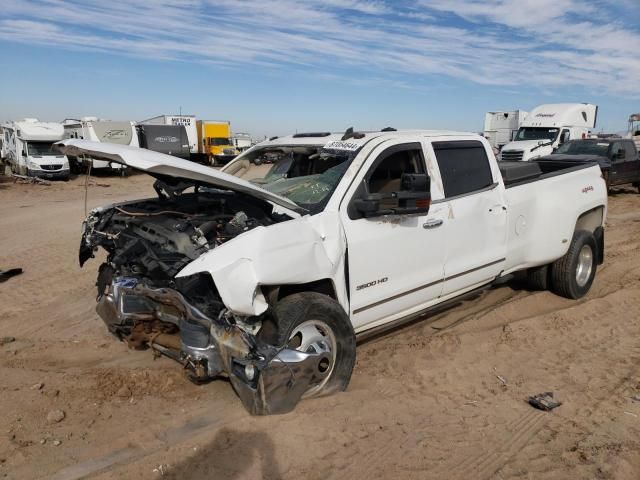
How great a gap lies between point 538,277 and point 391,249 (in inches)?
120

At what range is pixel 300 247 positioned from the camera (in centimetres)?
357

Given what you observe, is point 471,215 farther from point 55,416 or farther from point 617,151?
point 617,151

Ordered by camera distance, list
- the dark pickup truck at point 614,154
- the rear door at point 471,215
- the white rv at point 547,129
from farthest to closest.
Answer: the white rv at point 547,129 < the dark pickup truck at point 614,154 < the rear door at point 471,215

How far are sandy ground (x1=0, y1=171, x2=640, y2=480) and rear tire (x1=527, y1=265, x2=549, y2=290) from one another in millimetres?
299

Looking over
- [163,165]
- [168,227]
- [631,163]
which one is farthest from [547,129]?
[163,165]

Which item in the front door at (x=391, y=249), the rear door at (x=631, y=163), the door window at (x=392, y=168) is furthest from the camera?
the rear door at (x=631, y=163)

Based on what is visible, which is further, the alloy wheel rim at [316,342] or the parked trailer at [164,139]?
the parked trailer at [164,139]

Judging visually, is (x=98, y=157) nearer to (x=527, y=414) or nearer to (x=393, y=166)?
(x=393, y=166)

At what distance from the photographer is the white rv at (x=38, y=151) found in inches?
Answer: 988

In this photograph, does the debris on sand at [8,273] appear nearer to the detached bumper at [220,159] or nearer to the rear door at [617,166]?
the rear door at [617,166]

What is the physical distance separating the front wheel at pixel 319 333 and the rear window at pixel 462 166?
172 cm

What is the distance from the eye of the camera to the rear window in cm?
484

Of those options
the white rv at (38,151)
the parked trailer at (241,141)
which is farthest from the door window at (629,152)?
the parked trailer at (241,141)

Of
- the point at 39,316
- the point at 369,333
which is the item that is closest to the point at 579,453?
the point at 369,333
